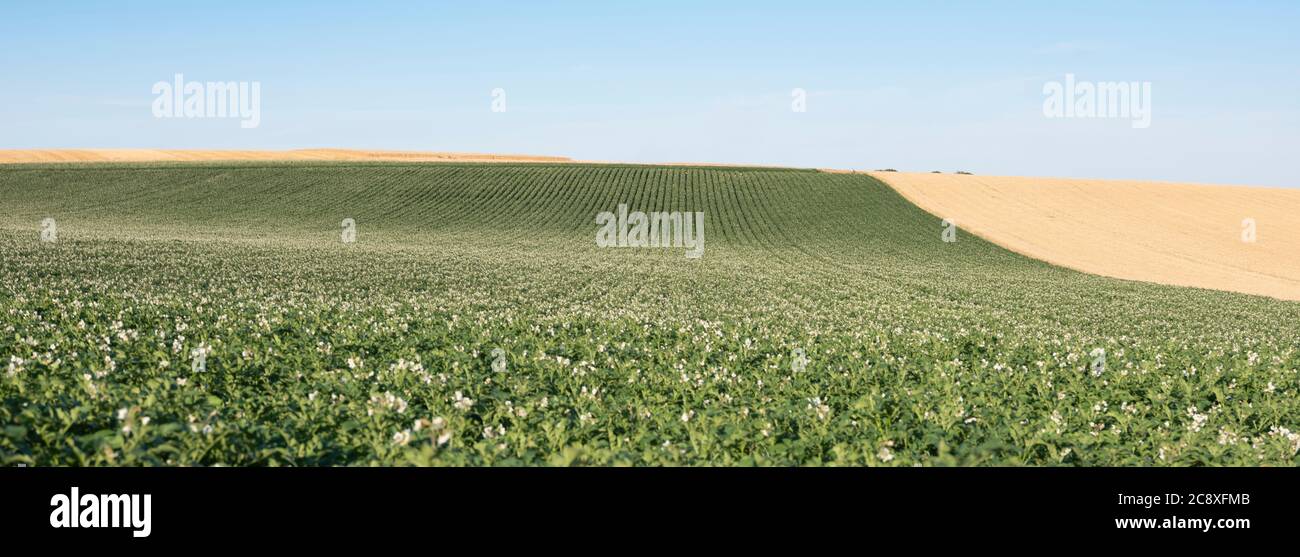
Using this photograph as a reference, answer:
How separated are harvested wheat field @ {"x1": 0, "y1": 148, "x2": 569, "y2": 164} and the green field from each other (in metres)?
76.6

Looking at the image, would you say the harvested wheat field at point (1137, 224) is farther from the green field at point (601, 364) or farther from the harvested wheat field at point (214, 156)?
the harvested wheat field at point (214, 156)

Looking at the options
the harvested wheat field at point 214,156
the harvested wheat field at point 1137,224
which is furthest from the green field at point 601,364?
the harvested wheat field at point 214,156

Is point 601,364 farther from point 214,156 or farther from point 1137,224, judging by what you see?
point 214,156

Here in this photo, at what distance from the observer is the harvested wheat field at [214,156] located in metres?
101

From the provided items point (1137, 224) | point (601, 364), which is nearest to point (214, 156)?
point (1137, 224)

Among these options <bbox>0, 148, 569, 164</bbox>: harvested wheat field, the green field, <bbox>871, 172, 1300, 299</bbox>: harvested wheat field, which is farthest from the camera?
<bbox>0, 148, 569, 164</bbox>: harvested wheat field

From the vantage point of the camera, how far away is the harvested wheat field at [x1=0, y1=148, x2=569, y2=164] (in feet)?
331

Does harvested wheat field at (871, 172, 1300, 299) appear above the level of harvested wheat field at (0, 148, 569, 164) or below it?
below

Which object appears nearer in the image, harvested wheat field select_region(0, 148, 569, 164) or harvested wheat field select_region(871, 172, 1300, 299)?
harvested wheat field select_region(871, 172, 1300, 299)

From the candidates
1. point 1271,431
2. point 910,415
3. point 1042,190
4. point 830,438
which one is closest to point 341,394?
point 830,438

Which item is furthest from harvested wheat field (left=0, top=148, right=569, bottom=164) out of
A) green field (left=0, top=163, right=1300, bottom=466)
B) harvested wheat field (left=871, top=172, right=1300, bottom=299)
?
green field (left=0, top=163, right=1300, bottom=466)

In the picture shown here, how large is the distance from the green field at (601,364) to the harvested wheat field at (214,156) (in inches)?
3017

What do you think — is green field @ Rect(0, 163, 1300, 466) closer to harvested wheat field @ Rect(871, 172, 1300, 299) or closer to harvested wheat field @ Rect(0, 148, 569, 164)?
harvested wheat field @ Rect(871, 172, 1300, 299)
